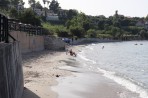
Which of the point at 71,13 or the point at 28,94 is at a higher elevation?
the point at 71,13

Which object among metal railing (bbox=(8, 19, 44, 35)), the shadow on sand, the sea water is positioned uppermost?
metal railing (bbox=(8, 19, 44, 35))

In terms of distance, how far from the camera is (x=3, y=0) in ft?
378

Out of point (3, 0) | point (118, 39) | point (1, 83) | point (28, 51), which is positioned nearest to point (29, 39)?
point (28, 51)

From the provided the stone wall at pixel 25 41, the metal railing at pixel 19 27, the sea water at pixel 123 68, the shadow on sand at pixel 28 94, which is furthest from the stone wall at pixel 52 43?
the shadow on sand at pixel 28 94

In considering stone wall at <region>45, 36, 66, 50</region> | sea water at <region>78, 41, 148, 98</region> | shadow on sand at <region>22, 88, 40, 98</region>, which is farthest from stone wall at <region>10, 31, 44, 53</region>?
shadow on sand at <region>22, 88, 40, 98</region>

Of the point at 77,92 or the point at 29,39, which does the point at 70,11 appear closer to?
the point at 29,39

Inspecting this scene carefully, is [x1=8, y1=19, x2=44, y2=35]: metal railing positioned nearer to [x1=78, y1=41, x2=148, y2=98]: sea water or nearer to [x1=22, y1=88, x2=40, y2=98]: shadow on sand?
[x1=78, y1=41, x2=148, y2=98]: sea water

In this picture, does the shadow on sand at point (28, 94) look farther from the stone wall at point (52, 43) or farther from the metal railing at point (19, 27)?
the stone wall at point (52, 43)

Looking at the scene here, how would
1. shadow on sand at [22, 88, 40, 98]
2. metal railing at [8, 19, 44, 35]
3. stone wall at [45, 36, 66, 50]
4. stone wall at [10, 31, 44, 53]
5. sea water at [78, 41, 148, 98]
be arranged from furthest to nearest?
stone wall at [45, 36, 66, 50], stone wall at [10, 31, 44, 53], metal railing at [8, 19, 44, 35], sea water at [78, 41, 148, 98], shadow on sand at [22, 88, 40, 98]

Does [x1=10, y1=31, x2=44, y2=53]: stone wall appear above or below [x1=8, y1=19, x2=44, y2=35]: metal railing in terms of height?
below

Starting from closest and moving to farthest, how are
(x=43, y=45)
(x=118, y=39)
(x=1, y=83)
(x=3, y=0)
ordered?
1. (x=1, y=83)
2. (x=43, y=45)
3. (x=3, y=0)
4. (x=118, y=39)

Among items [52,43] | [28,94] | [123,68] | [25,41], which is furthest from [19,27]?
[28,94]

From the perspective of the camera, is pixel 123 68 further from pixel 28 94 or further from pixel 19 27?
pixel 28 94

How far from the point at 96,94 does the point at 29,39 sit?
24.5 meters
